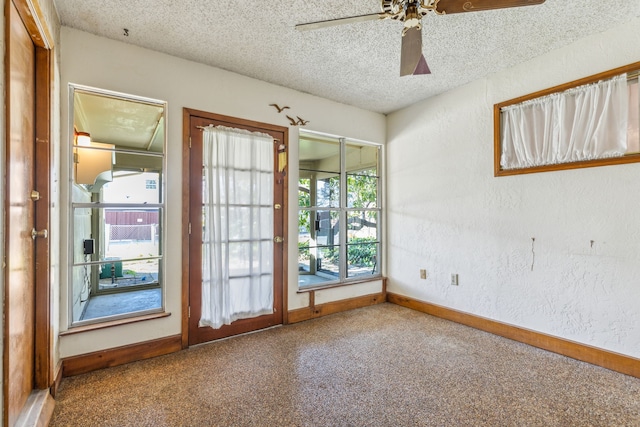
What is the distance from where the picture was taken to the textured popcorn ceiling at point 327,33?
2119mm

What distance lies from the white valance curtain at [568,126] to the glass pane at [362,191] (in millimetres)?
1671

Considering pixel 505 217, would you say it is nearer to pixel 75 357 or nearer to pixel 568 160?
pixel 568 160

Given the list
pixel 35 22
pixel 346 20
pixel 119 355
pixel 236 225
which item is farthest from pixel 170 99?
pixel 119 355

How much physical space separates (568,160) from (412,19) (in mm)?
1935

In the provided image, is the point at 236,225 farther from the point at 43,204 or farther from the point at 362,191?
the point at 362,191

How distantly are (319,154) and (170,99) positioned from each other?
181 centimetres

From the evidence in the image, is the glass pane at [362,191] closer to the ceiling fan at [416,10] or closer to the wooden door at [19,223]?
the ceiling fan at [416,10]

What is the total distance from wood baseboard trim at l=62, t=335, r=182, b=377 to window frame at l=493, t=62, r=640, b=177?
11.5 ft

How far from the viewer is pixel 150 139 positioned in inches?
143

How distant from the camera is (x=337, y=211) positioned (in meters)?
3.99

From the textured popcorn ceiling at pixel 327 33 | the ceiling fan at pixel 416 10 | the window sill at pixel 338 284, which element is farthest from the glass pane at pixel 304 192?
the ceiling fan at pixel 416 10

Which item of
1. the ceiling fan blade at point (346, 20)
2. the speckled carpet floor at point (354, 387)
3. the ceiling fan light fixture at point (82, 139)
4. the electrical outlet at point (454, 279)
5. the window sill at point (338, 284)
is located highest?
the ceiling fan blade at point (346, 20)

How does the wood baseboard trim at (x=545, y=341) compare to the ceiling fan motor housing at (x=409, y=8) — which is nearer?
the ceiling fan motor housing at (x=409, y=8)

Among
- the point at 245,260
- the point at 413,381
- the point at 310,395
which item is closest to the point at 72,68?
the point at 245,260
